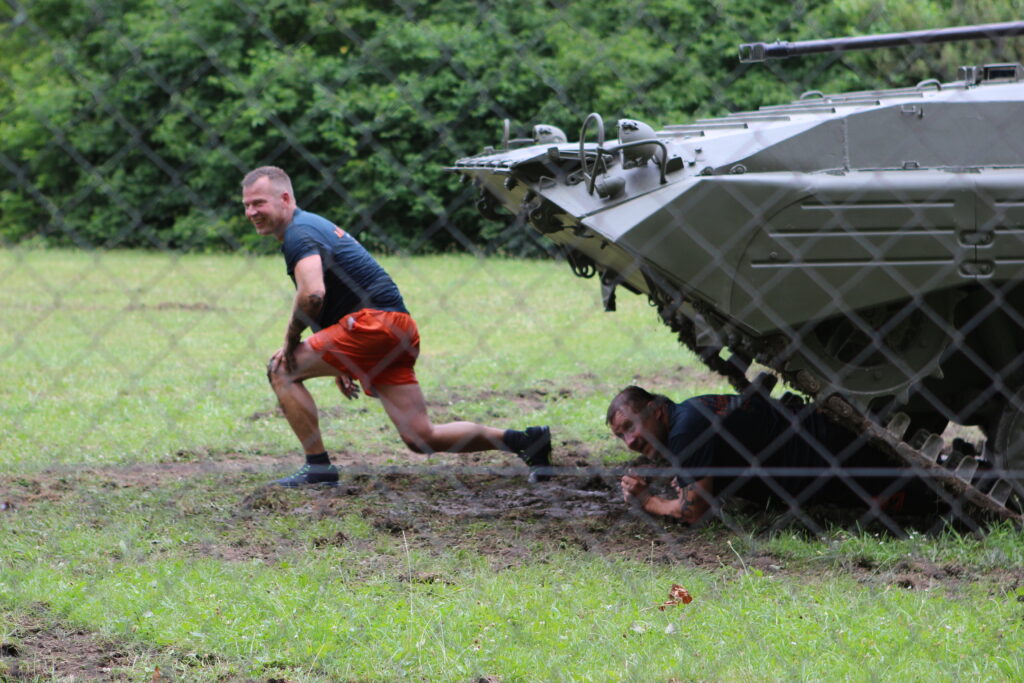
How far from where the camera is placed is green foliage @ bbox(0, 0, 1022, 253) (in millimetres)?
3184

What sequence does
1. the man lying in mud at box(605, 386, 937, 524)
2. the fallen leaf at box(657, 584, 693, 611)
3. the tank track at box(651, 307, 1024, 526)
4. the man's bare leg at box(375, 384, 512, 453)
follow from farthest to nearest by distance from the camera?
the man's bare leg at box(375, 384, 512, 453), the man lying in mud at box(605, 386, 937, 524), the tank track at box(651, 307, 1024, 526), the fallen leaf at box(657, 584, 693, 611)

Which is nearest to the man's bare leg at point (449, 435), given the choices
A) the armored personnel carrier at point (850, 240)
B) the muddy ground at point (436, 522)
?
the muddy ground at point (436, 522)

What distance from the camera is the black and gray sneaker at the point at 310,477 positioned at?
19.5 ft

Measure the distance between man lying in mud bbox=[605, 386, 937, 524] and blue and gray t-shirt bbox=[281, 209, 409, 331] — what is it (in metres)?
1.28

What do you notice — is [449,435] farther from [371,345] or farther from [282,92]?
[282,92]

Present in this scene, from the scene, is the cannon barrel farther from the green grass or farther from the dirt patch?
the dirt patch

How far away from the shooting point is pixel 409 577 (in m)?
4.48

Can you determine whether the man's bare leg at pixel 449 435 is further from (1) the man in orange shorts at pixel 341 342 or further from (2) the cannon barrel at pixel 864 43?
(2) the cannon barrel at pixel 864 43

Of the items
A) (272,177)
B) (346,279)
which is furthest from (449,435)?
(272,177)

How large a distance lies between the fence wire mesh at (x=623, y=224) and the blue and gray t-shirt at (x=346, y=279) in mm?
258

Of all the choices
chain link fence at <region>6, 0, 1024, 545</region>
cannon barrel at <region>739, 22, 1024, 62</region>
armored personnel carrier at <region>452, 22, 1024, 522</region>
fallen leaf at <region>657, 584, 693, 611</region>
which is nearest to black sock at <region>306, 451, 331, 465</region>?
chain link fence at <region>6, 0, 1024, 545</region>

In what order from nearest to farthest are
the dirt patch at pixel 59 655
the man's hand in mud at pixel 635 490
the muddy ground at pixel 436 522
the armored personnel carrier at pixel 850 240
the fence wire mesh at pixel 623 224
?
the dirt patch at pixel 59 655 < the muddy ground at pixel 436 522 < the fence wire mesh at pixel 623 224 < the armored personnel carrier at pixel 850 240 < the man's hand in mud at pixel 635 490

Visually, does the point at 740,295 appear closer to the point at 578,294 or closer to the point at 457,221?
the point at 457,221

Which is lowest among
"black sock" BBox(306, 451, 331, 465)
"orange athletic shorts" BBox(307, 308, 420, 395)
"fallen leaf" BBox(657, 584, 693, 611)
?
"black sock" BBox(306, 451, 331, 465)
